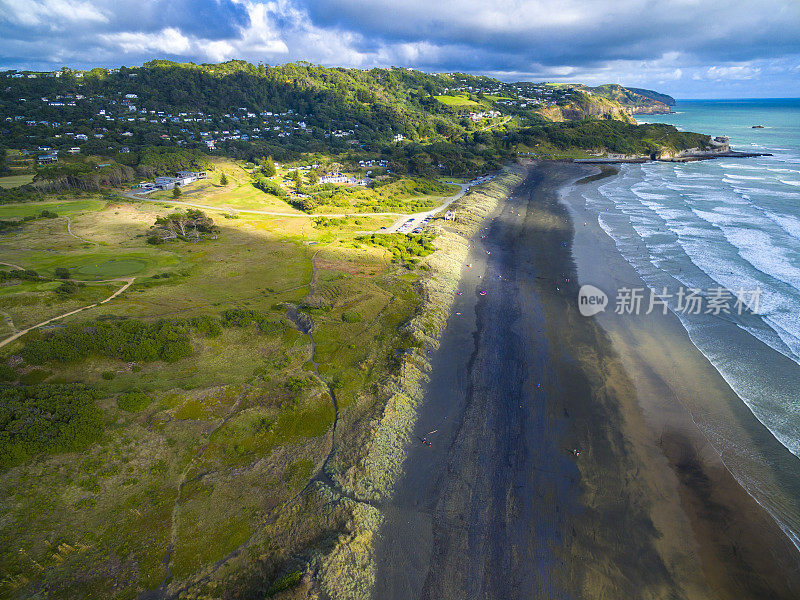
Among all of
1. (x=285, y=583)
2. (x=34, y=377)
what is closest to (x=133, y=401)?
(x=34, y=377)

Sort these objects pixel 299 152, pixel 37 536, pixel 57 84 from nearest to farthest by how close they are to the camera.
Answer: pixel 37 536 → pixel 299 152 → pixel 57 84

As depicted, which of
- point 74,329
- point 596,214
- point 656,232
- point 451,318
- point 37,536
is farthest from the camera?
point 596,214

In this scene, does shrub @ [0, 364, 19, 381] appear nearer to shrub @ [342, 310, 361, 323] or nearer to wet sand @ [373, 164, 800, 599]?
shrub @ [342, 310, 361, 323]

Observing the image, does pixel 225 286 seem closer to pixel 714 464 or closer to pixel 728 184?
pixel 714 464

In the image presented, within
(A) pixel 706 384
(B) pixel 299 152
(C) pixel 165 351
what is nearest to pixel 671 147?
(B) pixel 299 152

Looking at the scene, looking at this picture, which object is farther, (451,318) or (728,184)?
(728,184)

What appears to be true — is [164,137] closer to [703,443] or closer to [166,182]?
[166,182]

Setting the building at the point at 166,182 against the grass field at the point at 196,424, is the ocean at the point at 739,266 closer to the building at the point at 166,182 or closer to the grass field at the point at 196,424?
the grass field at the point at 196,424
